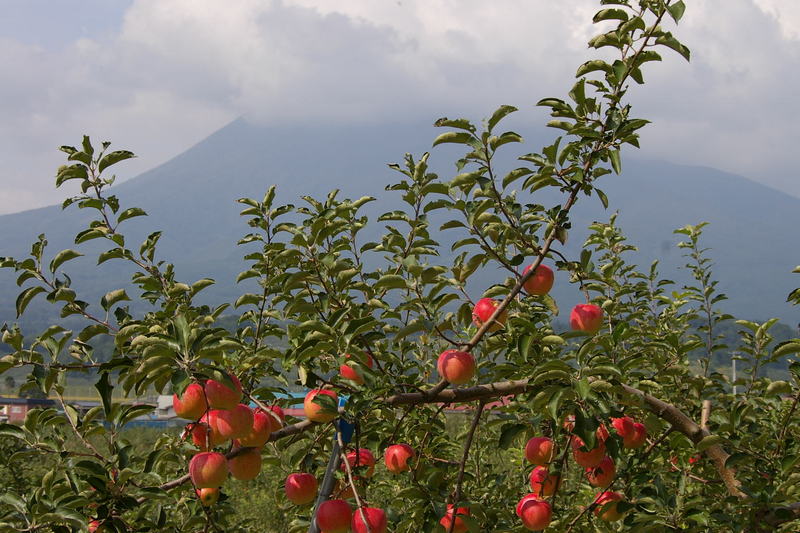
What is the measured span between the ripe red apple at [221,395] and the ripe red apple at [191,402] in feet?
0.09

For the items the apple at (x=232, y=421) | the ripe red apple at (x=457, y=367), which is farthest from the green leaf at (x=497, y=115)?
the apple at (x=232, y=421)

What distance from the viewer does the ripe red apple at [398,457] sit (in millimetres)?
2416

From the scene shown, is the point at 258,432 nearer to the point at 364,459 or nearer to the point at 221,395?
the point at 221,395

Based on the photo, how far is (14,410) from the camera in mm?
40281

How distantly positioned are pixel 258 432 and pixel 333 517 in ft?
1.12

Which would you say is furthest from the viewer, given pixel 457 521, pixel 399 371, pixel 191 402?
pixel 399 371

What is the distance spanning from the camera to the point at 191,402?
1.82 meters

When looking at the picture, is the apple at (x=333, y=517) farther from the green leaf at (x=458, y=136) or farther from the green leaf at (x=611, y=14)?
the green leaf at (x=611, y=14)

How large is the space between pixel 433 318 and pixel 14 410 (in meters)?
44.7

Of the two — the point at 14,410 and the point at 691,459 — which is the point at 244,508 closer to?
the point at 691,459

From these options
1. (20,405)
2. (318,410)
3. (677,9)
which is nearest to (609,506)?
(318,410)

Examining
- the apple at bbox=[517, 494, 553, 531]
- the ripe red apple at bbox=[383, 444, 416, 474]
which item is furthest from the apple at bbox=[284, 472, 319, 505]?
the apple at bbox=[517, 494, 553, 531]

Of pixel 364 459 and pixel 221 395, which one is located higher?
pixel 221 395

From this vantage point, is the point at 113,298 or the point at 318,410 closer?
the point at 318,410
